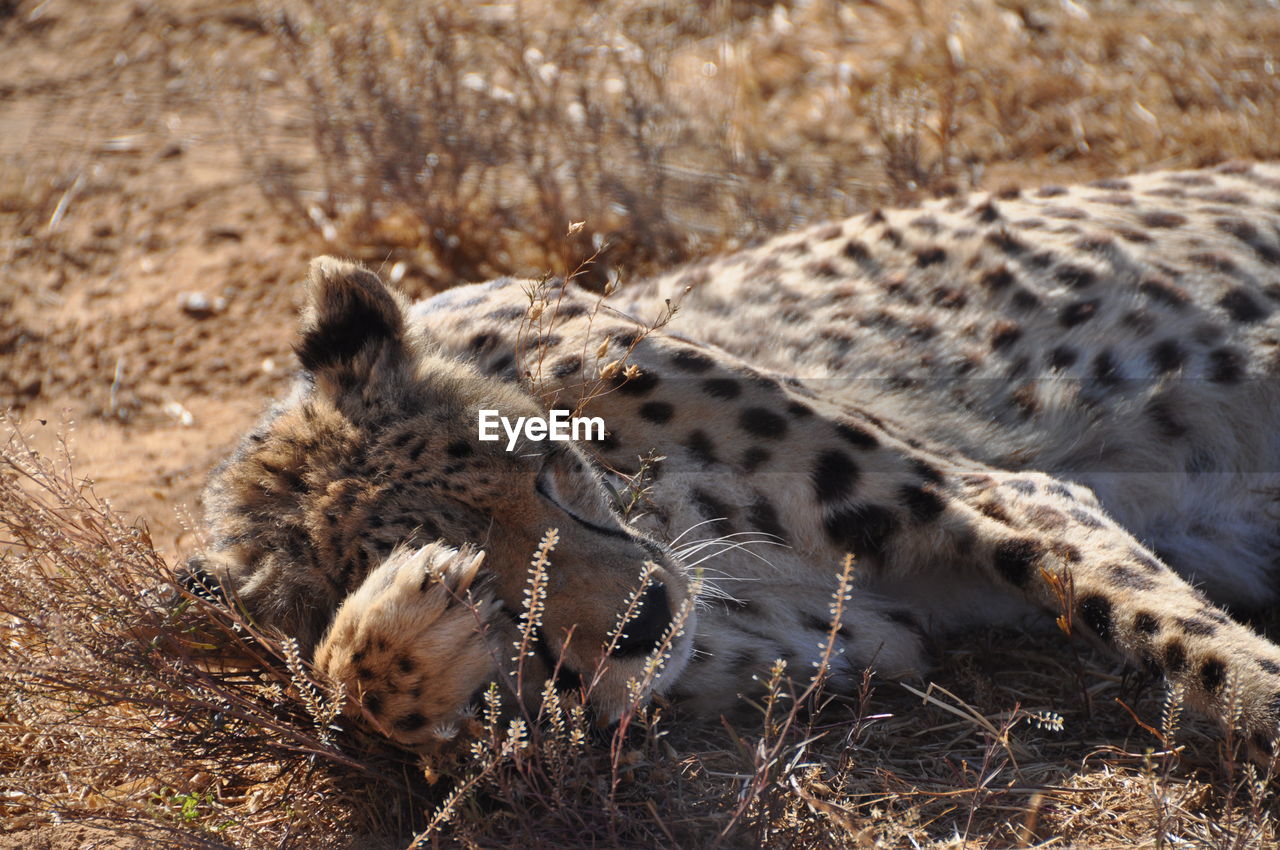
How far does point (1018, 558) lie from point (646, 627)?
921 mm

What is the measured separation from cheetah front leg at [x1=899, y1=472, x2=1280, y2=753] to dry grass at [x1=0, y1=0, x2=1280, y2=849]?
18 cm

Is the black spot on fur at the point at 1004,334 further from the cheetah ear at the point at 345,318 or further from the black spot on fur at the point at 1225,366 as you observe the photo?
the cheetah ear at the point at 345,318

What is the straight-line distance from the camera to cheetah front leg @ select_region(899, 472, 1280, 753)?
2.36 meters

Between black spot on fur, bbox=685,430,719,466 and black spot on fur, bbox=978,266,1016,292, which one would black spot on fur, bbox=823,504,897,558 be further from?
black spot on fur, bbox=978,266,1016,292

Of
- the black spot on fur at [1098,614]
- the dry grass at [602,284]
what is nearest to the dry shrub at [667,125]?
the dry grass at [602,284]

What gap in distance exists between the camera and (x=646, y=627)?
2.18 metres

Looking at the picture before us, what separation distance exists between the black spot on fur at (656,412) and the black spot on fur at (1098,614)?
0.95m

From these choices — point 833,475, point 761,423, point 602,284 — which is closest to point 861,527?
point 833,475

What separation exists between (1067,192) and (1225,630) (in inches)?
67.1

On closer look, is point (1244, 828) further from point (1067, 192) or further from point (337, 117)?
point (337, 117)

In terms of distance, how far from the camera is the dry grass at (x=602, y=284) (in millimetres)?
2314

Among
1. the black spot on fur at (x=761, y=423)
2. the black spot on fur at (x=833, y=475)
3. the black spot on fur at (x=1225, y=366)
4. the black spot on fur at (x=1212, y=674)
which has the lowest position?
the black spot on fur at (x=1212, y=674)

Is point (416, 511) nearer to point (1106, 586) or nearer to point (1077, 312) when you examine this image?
point (1106, 586)

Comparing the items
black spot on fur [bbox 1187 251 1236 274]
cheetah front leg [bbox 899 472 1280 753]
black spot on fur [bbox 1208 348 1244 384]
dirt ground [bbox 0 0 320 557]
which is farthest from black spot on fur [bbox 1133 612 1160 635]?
dirt ground [bbox 0 0 320 557]
